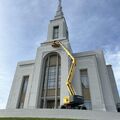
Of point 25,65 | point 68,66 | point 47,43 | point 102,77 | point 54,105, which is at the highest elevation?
point 47,43

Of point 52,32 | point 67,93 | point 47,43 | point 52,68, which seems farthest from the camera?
point 52,32

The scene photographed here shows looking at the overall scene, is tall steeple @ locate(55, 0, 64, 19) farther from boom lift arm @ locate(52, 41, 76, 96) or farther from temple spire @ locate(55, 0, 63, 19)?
boom lift arm @ locate(52, 41, 76, 96)

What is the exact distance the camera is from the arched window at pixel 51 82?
2510 centimetres

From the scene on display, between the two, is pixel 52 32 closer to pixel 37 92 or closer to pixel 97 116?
pixel 37 92

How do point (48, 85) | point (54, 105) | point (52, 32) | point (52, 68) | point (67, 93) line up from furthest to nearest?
point (52, 32) → point (52, 68) → point (48, 85) → point (54, 105) → point (67, 93)

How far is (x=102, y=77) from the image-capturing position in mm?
26141

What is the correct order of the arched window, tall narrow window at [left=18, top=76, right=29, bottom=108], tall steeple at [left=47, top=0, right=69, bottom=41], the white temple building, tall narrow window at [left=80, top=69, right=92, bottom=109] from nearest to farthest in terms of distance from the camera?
1. the white temple building
2. tall narrow window at [left=80, top=69, right=92, bottom=109]
3. the arched window
4. tall narrow window at [left=18, top=76, right=29, bottom=108]
5. tall steeple at [left=47, top=0, right=69, bottom=41]

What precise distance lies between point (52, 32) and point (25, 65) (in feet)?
32.8

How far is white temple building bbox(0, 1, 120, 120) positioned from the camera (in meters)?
23.8

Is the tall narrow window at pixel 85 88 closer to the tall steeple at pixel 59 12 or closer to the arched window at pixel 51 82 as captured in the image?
the arched window at pixel 51 82

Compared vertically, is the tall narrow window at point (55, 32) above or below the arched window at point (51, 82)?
above

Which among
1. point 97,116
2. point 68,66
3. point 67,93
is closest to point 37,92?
point 67,93

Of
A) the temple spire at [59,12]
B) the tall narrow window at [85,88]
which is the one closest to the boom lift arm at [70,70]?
the tall narrow window at [85,88]

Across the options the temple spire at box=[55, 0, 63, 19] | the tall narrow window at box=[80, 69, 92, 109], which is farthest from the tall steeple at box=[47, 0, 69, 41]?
the tall narrow window at box=[80, 69, 92, 109]
